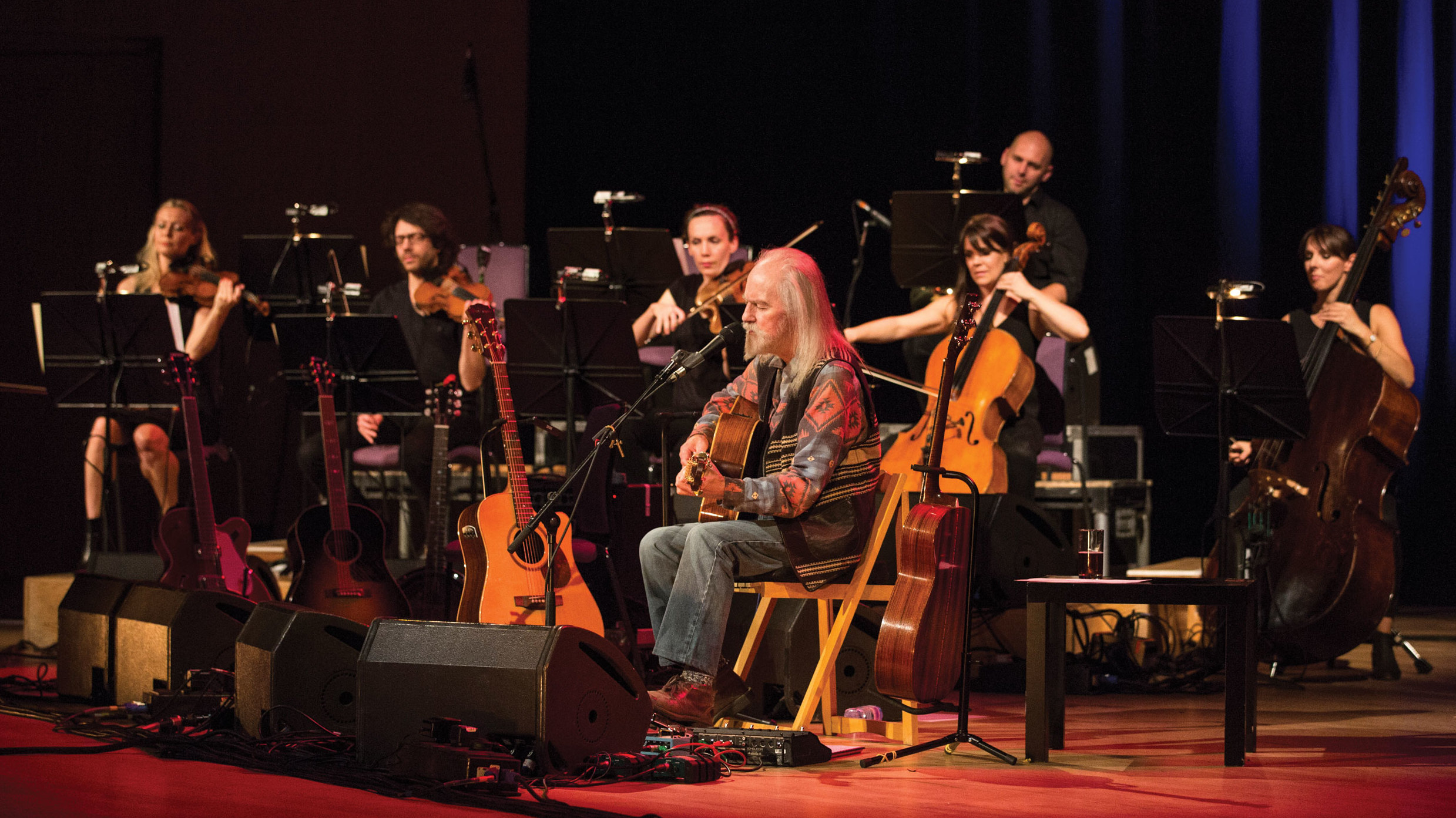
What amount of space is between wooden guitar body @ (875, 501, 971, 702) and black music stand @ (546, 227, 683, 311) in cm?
248

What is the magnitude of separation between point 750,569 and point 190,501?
3649 millimetres

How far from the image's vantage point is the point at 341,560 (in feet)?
17.0

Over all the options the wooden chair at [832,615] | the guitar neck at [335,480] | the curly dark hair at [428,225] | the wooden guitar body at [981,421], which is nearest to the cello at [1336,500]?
the wooden guitar body at [981,421]

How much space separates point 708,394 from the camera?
5898mm

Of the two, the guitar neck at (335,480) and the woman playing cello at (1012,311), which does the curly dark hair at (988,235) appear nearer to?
the woman playing cello at (1012,311)

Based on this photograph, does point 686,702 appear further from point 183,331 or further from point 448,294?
point 183,331

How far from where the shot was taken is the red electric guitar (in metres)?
5.38

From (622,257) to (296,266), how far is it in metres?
1.54

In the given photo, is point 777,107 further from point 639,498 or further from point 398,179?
point 639,498

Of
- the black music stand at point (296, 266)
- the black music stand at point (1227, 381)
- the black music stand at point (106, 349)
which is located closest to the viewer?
the black music stand at point (1227, 381)

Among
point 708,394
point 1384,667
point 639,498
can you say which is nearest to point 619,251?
point 708,394

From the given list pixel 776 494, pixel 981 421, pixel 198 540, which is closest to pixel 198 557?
pixel 198 540

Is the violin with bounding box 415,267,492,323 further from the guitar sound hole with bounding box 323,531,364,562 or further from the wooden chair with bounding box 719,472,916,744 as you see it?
the wooden chair with bounding box 719,472,916,744

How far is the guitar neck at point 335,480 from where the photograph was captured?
17.1 feet
